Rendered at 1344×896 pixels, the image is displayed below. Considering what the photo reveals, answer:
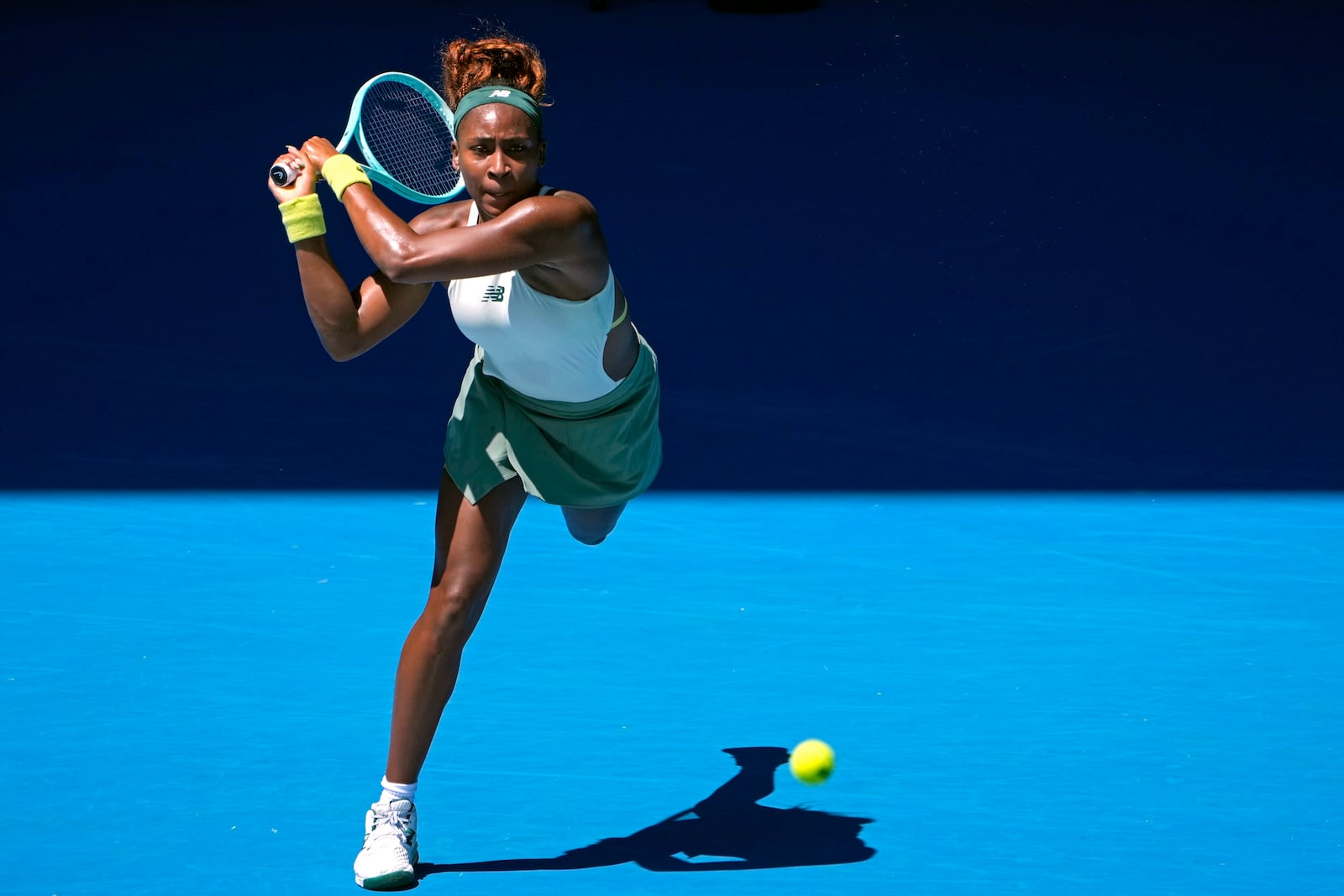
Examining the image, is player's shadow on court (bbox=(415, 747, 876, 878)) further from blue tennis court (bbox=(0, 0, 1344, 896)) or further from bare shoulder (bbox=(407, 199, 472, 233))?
bare shoulder (bbox=(407, 199, 472, 233))

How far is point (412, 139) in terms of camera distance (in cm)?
440

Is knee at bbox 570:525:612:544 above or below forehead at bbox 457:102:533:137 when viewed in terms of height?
below

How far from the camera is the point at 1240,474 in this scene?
20.7 feet

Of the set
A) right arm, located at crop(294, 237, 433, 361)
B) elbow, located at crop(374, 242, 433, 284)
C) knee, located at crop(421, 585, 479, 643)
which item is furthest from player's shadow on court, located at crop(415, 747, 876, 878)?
elbow, located at crop(374, 242, 433, 284)

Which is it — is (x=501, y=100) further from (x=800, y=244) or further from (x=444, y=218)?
(x=800, y=244)

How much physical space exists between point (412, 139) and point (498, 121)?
969 millimetres

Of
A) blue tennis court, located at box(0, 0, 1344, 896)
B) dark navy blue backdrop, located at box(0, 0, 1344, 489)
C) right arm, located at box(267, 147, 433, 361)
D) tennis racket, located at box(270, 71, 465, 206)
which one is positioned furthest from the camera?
dark navy blue backdrop, located at box(0, 0, 1344, 489)

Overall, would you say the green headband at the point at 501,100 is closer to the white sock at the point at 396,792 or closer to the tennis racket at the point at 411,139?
the tennis racket at the point at 411,139

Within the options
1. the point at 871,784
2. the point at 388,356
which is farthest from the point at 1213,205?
the point at 871,784

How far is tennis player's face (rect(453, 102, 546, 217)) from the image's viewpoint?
11.5 ft

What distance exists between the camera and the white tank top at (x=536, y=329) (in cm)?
356

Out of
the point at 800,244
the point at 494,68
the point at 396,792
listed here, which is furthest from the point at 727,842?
the point at 800,244

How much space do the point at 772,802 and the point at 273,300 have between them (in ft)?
14.2

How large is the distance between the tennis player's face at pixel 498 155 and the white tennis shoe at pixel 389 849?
120cm
